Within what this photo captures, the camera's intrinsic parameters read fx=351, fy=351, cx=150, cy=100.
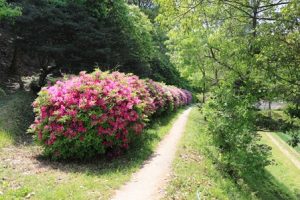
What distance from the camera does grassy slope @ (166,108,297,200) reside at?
7879 mm

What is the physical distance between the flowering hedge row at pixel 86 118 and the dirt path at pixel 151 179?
1.10 meters

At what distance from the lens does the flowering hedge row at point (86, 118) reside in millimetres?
9305

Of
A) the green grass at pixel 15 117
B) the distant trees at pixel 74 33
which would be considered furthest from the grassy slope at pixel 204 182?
the green grass at pixel 15 117

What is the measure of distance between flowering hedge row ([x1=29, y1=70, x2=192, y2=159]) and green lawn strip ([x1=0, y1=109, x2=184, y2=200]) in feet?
1.45

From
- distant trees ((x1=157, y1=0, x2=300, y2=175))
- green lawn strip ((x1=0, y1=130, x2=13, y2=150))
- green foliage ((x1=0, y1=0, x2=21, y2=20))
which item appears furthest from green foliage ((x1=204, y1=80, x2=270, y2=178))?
green foliage ((x1=0, y1=0, x2=21, y2=20))

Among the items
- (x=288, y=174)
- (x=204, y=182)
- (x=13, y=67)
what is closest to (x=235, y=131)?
(x=204, y=182)

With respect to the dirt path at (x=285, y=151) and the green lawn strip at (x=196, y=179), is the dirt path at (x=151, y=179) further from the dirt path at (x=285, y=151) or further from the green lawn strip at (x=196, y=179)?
the dirt path at (x=285, y=151)

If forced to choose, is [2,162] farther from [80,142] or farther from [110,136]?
[110,136]

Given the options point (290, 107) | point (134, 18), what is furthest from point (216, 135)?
point (134, 18)

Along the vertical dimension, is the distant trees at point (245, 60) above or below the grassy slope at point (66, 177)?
above

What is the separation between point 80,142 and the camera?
9.21 m

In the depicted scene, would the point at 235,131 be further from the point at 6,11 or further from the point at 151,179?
the point at 6,11

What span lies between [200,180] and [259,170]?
3.32 metres

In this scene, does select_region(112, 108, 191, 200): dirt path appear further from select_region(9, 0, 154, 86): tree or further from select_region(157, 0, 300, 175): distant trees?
select_region(9, 0, 154, 86): tree
